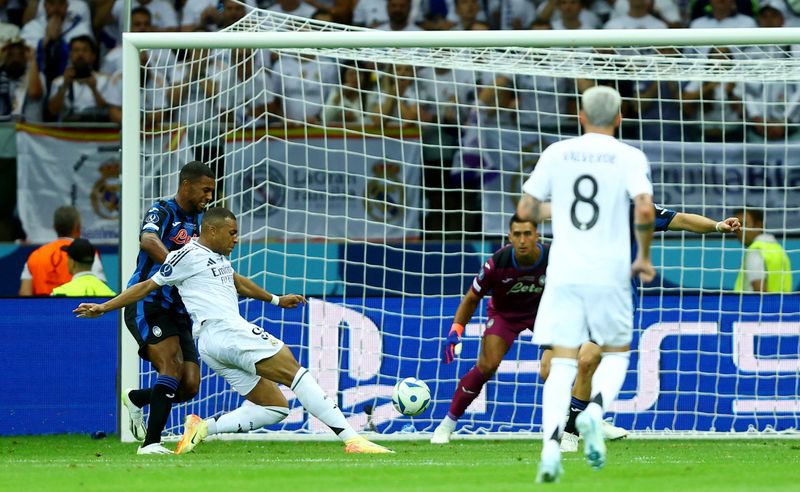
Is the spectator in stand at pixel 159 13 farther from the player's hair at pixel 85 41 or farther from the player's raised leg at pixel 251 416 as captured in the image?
the player's raised leg at pixel 251 416

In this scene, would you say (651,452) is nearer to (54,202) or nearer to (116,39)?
(54,202)

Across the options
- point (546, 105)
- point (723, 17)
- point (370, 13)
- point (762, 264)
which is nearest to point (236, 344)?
point (762, 264)

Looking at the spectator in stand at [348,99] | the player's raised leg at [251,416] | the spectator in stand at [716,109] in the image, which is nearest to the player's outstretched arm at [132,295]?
the player's raised leg at [251,416]

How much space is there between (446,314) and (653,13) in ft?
21.8

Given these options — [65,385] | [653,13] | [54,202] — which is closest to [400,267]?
[65,385]

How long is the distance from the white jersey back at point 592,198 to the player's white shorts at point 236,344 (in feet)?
10.3

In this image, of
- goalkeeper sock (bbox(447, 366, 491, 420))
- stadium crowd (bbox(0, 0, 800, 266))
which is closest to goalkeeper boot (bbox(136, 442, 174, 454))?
goalkeeper sock (bbox(447, 366, 491, 420))

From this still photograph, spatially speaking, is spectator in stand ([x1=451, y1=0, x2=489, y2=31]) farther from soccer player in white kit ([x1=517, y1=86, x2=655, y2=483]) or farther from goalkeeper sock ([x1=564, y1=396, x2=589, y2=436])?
soccer player in white kit ([x1=517, y1=86, x2=655, y2=483])

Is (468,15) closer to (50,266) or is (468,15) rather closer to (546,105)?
(546,105)

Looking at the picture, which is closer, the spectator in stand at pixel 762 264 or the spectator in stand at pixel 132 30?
the spectator in stand at pixel 762 264

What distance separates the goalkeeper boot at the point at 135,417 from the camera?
10383 mm

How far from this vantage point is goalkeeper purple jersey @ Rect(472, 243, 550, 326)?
1077cm

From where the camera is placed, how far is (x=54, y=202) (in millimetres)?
15242

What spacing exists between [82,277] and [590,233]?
7.14 metres
